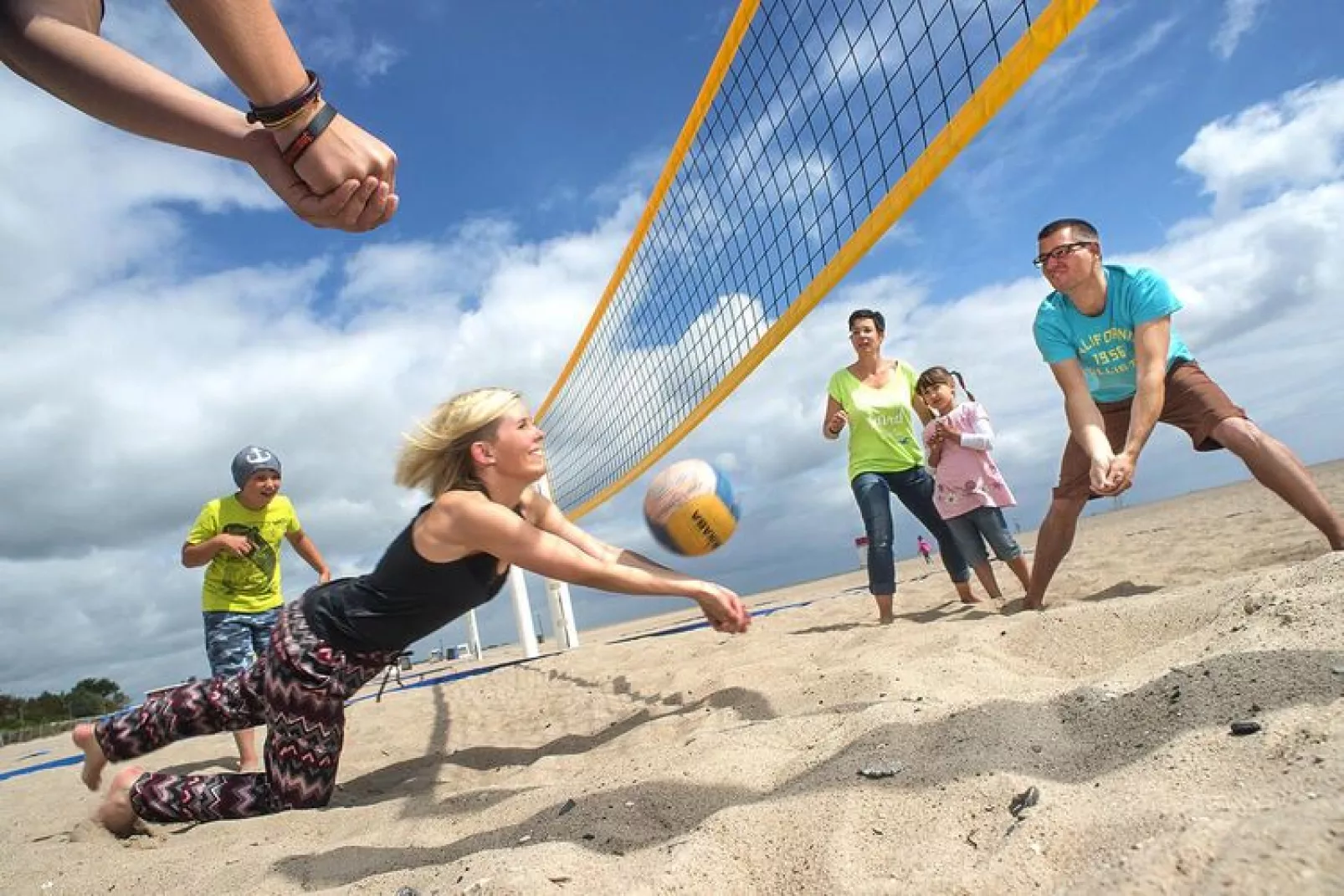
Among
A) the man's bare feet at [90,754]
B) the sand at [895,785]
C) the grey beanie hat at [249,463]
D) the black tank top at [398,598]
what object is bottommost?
the sand at [895,785]

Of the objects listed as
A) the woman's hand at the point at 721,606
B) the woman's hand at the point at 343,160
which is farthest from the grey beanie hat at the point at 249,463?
the woman's hand at the point at 343,160

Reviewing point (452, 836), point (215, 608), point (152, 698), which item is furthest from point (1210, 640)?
point (215, 608)

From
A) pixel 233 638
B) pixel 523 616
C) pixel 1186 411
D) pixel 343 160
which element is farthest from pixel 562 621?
pixel 343 160

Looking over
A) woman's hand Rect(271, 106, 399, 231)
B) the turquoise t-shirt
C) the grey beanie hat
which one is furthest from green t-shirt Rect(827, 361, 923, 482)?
woman's hand Rect(271, 106, 399, 231)

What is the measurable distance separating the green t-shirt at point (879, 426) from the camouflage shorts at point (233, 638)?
3.06m

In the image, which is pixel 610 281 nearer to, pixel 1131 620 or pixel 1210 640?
pixel 1131 620

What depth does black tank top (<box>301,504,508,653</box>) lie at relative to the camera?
2713 mm

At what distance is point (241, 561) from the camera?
416cm

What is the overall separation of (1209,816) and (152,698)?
3229mm

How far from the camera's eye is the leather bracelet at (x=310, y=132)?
1.13m

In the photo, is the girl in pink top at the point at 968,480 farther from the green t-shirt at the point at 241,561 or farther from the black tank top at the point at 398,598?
the green t-shirt at the point at 241,561

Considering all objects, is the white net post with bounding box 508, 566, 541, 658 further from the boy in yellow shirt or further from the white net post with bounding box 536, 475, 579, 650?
the boy in yellow shirt

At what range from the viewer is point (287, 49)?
1.11 meters

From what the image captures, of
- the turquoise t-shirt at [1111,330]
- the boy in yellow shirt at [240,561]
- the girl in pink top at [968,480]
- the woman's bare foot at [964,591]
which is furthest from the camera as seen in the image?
the woman's bare foot at [964,591]
